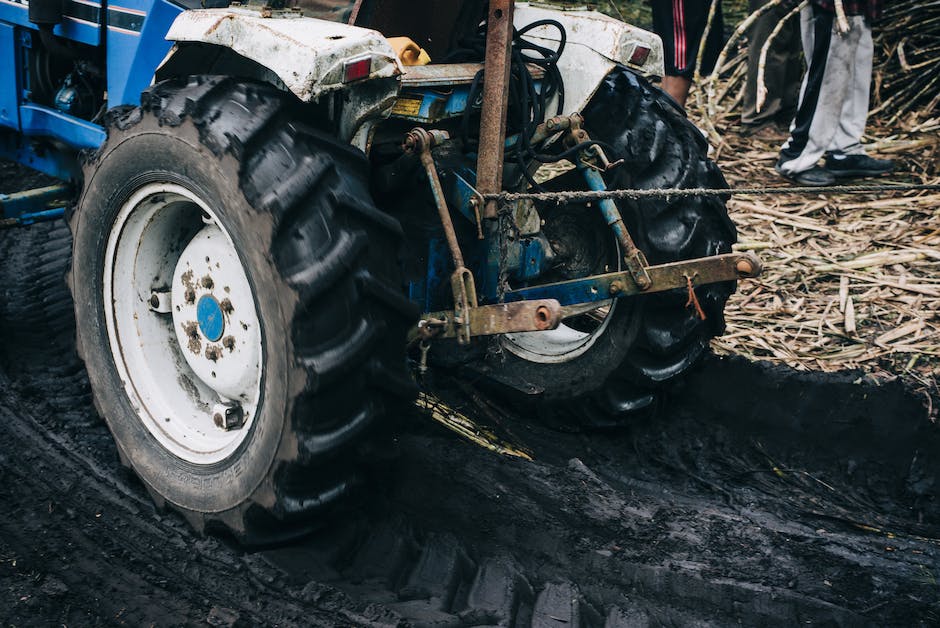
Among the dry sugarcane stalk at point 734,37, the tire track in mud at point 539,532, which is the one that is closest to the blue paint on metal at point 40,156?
the tire track in mud at point 539,532

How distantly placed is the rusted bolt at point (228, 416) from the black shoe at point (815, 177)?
166 inches

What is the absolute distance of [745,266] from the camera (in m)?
2.90

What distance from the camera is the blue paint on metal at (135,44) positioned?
3.33 meters

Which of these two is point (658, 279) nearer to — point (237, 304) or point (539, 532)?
point (539, 532)

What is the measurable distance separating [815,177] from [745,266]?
3.44 m

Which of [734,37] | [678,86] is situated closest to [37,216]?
[734,37]

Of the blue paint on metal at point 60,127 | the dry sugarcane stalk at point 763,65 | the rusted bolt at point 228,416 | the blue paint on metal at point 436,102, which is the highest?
the dry sugarcane stalk at point 763,65

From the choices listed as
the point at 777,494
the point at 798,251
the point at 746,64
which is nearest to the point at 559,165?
the point at 798,251

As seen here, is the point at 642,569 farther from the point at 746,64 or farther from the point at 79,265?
the point at 746,64

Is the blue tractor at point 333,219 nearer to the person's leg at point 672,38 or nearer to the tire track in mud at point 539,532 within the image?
the tire track in mud at point 539,532

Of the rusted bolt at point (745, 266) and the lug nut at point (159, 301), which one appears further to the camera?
the lug nut at point (159, 301)

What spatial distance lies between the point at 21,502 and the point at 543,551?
5.67ft

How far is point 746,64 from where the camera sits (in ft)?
24.8

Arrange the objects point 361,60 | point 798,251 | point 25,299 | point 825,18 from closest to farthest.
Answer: point 361,60 → point 25,299 → point 798,251 → point 825,18
